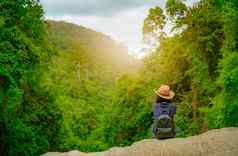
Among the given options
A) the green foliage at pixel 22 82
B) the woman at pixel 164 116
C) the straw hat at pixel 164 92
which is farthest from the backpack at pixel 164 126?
the green foliage at pixel 22 82

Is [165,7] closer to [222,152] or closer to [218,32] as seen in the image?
[218,32]

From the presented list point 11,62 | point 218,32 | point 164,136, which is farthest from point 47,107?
point 164,136

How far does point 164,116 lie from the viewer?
14484 millimetres

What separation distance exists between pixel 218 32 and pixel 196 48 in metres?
1.46

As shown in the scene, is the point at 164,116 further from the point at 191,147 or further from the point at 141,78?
the point at 141,78

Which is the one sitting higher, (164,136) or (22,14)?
(22,14)

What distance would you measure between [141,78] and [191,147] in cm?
2866

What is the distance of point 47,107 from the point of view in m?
31.5

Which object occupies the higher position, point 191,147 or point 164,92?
point 164,92

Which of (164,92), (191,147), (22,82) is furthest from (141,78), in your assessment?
(191,147)

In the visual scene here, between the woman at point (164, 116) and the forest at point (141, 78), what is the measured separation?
8.90 metres

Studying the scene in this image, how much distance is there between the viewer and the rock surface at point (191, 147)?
13.5 meters

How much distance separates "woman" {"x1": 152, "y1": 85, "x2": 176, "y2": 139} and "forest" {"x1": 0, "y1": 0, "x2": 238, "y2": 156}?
29.2 ft

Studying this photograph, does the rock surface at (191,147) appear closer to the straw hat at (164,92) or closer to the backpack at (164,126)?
the backpack at (164,126)
